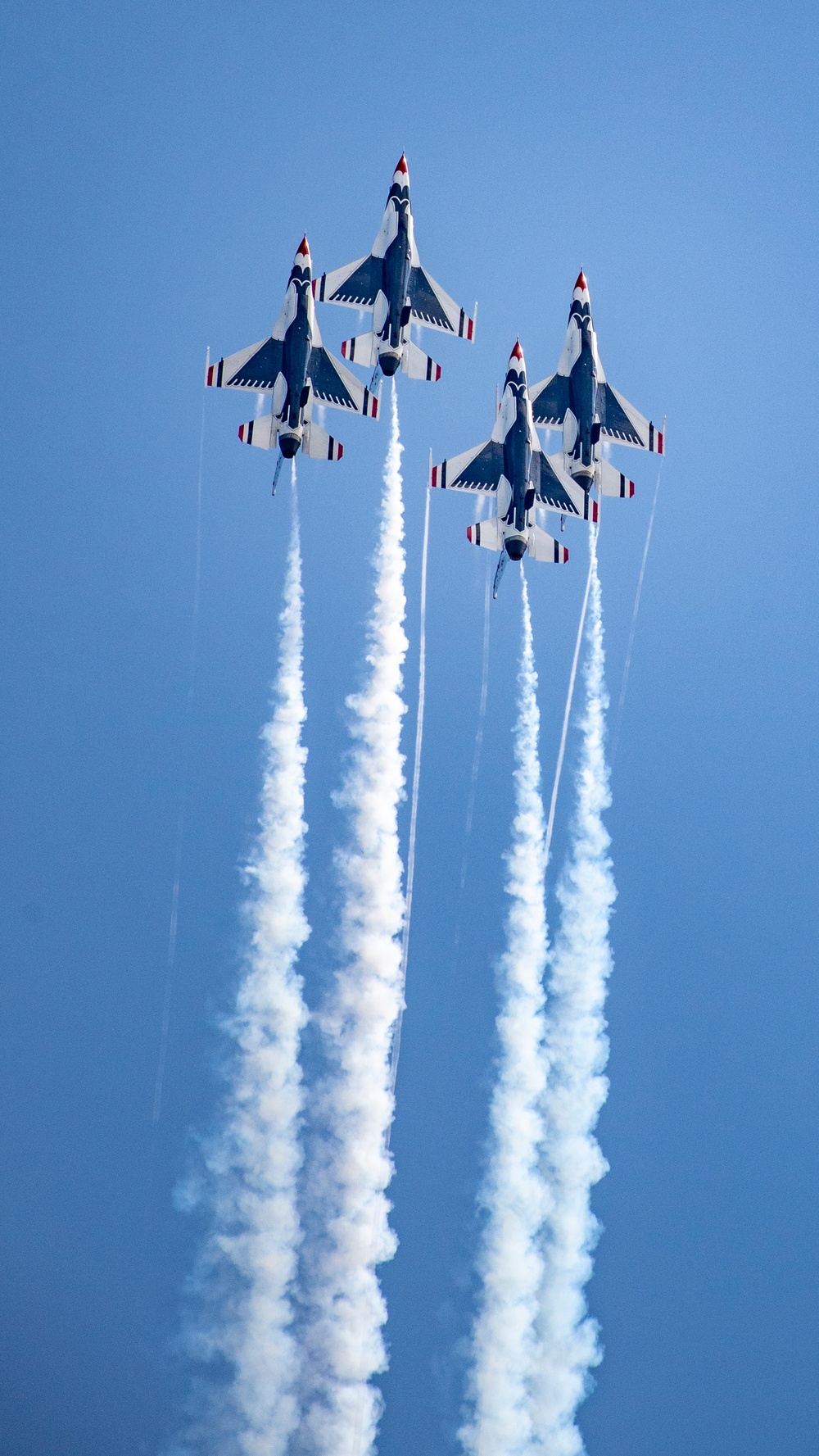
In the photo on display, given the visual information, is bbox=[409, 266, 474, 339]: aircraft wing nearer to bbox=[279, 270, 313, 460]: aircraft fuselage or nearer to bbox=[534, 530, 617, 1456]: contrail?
bbox=[279, 270, 313, 460]: aircraft fuselage

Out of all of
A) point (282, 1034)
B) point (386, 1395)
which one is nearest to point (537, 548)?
point (282, 1034)

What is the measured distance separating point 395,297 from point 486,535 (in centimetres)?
591

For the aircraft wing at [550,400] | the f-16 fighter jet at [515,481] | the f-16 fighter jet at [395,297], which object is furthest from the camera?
the aircraft wing at [550,400]

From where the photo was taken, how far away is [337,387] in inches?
1566

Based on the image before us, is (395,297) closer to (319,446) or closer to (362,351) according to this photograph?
(362,351)

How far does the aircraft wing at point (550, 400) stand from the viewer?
41.3m

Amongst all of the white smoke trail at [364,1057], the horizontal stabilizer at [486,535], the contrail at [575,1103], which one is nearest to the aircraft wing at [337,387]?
the white smoke trail at [364,1057]

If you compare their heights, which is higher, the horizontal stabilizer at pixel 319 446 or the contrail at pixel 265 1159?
the horizontal stabilizer at pixel 319 446

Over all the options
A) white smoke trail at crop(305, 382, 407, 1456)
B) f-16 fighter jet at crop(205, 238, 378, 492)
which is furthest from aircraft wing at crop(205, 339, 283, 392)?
white smoke trail at crop(305, 382, 407, 1456)

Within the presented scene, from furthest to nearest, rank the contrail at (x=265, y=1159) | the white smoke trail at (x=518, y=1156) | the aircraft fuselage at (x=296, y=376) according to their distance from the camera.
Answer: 1. the aircraft fuselage at (x=296, y=376)
2. the white smoke trail at (x=518, y=1156)
3. the contrail at (x=265, y=1159)

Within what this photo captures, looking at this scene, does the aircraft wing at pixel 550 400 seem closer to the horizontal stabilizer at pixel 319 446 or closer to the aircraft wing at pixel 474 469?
the aircraft wing at pixel 474 469

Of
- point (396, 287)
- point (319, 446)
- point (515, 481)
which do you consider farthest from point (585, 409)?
point (319, 446)

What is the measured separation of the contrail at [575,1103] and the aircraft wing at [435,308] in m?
6.53

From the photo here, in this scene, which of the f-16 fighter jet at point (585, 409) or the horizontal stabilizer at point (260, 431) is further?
the f-16 fighter jet at point (585, 409)
